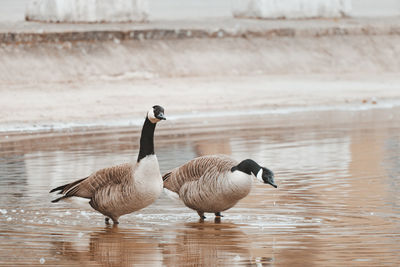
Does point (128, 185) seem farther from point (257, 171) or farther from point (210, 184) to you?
point (257, 171)

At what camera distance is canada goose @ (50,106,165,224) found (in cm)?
889

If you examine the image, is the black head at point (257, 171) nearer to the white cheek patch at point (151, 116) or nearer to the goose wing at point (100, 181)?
the white cheek patch at point (151, 116)

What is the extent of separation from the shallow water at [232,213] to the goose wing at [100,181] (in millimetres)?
321

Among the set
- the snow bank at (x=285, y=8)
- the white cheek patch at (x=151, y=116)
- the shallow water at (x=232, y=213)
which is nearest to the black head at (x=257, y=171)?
the shallow water at (x=232, y=213)

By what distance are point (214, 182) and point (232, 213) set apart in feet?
2.85

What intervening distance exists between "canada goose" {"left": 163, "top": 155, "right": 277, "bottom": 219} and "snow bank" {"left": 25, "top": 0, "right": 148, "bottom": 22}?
72.6 feet

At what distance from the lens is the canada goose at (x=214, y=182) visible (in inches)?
353

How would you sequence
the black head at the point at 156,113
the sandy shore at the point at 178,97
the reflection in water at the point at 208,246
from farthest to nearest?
the sandy shore at the point at 178,97, the black head at the point at 156,113, the reflection in water at the point at 208,246

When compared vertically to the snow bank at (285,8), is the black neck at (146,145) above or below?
below

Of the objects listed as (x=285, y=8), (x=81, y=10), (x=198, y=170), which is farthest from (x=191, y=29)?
(x=198, y=170)

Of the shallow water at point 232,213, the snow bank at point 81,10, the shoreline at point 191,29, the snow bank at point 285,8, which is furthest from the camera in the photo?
the snow bank at point 285,8

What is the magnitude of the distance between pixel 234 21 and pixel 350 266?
27213 mm

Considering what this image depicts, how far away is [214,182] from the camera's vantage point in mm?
9219

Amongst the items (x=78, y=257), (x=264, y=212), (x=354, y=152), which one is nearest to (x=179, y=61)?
(x=354, y=152)
